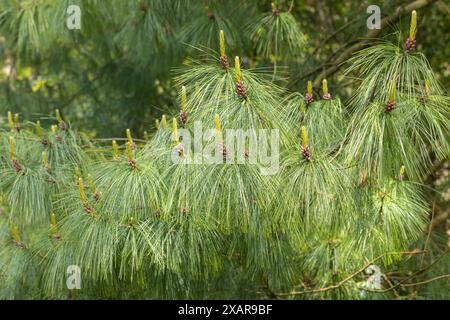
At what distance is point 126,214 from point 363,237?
65 centimetres

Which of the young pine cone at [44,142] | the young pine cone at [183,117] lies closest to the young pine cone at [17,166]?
the young pine cone at [44,142]

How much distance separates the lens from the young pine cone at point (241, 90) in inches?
66.4

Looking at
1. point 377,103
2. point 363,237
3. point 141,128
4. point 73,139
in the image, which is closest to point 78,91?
point 141,128

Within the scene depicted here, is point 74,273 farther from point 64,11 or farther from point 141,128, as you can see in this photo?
point 141,128

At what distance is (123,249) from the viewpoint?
1.89 metres

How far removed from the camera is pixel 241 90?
1.70m

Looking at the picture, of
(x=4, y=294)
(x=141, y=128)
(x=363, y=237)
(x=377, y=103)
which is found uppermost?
(x=141, y=128)

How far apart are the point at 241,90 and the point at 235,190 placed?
0.22 m

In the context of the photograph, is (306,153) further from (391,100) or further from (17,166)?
(17,166)

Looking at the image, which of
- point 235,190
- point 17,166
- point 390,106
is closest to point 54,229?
point 17,166

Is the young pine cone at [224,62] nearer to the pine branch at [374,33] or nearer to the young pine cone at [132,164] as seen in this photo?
the young pine cone at [132,164]

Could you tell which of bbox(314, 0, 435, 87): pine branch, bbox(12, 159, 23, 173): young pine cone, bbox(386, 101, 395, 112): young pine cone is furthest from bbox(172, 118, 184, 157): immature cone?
bbox(314, 0, 435, 87): pine branch

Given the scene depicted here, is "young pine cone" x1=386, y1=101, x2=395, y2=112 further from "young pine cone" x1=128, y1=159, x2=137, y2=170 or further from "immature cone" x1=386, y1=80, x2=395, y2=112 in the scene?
"young pine cone" x1=128, y1=159, x2=137, y2=170

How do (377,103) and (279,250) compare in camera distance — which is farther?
(279,250)
